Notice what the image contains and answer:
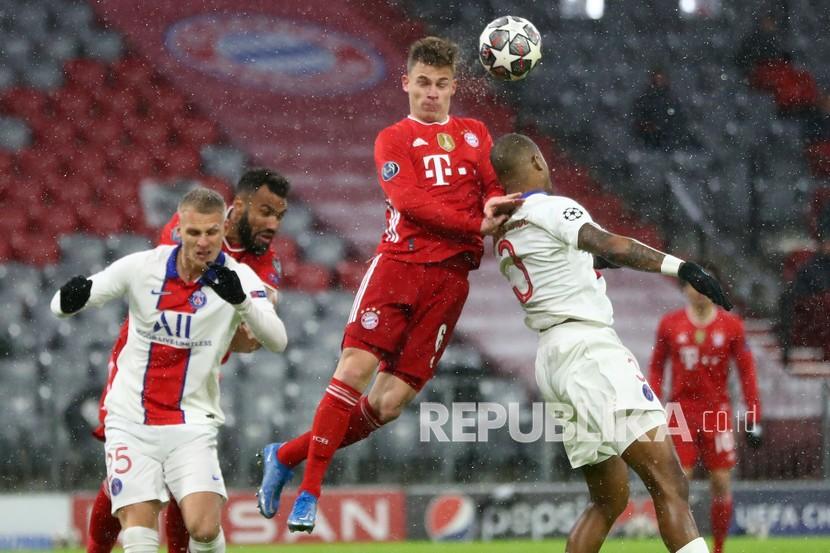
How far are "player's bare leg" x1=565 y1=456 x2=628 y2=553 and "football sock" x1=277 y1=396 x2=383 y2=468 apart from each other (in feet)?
3.43

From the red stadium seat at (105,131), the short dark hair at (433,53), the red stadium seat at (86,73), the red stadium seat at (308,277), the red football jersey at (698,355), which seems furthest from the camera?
the red stadium seat at (86,73)

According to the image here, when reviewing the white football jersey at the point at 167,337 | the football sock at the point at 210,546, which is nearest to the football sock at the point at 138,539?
the football sock at the point at 210,546

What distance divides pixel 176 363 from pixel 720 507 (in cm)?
396

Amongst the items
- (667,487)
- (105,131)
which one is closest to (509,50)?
(667,487)

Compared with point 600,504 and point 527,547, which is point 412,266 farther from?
point 527,547

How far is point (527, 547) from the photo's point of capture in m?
9.03

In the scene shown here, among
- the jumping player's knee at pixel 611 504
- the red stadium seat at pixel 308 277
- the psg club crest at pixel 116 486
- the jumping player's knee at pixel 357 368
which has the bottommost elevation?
the jumping player's knee at pixel 611 504

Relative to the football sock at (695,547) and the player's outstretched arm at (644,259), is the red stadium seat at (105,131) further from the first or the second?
the football sock at (695,547)

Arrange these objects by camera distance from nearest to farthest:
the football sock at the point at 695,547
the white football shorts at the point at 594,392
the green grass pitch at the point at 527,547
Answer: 1. the football sock at the point at 695,547
2. the white football shorts at the point at 594,392
3. the green grass pitch at the point at 527,547

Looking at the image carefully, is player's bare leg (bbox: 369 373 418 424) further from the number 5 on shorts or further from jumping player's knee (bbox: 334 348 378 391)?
the number 5 on shorts

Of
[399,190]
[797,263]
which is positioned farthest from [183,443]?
[797,263]

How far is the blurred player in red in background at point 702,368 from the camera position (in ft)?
26.1

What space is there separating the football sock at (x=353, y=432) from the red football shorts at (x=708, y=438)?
285 cm

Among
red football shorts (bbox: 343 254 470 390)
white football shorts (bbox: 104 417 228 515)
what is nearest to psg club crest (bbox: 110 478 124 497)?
white football shorts (bbox: 104 417 228 515)
